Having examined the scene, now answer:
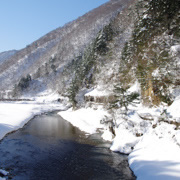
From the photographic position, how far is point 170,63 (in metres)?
14.6

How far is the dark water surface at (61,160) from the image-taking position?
31.5 ft

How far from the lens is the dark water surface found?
9.59 m

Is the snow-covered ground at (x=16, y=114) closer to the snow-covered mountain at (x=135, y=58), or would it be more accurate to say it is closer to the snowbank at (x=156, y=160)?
the snowbank at (x=156, y=160)

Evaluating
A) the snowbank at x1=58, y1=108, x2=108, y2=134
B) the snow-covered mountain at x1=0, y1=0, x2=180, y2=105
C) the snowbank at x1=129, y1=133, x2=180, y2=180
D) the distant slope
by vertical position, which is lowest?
the snowbank at x1=58, y1=108, x2=108, y2=134

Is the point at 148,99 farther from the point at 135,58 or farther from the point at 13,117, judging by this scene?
the point at 13,117

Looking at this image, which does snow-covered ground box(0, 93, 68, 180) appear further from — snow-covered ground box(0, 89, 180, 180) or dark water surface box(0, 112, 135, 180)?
snow-covered ground box(0, 89, 180, 180)

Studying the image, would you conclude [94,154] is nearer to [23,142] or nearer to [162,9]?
[23,142]

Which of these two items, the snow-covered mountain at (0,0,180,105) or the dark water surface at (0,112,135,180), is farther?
the snow-covered mountain at (0,0,180,105)

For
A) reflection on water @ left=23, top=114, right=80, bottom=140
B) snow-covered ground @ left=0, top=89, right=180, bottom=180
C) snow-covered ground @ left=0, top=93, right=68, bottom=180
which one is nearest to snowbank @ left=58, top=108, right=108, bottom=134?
reflection on water @ left=23, top=114, right=80, bottom=140

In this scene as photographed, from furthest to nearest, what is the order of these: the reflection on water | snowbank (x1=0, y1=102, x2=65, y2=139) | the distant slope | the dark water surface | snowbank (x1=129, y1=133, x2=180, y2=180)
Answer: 1. the distant slope
2. snowbank (x1=0, y1=102, x2=65, y2=139)
3. the reflection on water
4. the dark water surface
5. snowbank (x1=129, y1=133, x2=180, y2=180)

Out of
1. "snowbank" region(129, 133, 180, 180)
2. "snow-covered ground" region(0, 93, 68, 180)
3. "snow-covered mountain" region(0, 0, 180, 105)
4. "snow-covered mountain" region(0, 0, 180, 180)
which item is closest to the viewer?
"snowbank" region(129, 133, 180, 180)

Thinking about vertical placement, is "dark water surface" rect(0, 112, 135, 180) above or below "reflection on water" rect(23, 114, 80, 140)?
above

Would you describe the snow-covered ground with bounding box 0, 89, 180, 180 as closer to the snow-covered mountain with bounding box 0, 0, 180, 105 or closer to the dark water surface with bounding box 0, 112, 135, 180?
the dark water surface with bounding box 0, 112, 135, 180

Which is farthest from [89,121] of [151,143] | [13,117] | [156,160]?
[156,160]
